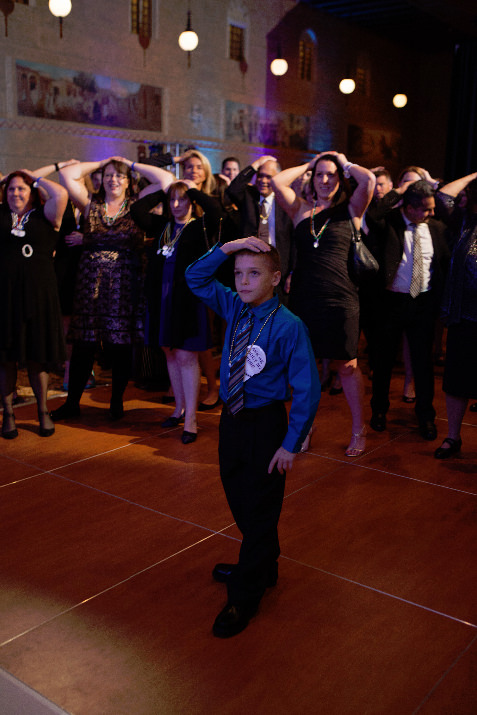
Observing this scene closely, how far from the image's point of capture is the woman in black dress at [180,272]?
4.70 meters

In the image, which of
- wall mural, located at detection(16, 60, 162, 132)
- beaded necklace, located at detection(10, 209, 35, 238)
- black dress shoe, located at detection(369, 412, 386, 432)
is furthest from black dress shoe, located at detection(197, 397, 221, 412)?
wall mural, located at detection(16, 60, 162, 132)

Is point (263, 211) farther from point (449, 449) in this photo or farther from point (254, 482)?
point (254, 482)

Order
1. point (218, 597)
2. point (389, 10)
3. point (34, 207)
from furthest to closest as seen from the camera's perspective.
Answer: point (389, 10) < point (34, 207) < point (218, 597)

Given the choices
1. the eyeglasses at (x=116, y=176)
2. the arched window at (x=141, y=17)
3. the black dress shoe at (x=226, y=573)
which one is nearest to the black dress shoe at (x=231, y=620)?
the black dress shoe at (x=226, y=573)

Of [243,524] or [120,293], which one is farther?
[120,293]

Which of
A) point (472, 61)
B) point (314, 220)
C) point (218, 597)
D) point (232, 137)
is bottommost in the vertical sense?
point (218, 597)

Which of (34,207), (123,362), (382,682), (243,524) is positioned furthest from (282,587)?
(34,207)

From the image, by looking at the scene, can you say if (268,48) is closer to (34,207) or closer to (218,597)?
(34,207)

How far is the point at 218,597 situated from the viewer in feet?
9.07

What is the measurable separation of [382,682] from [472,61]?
13.0 meters

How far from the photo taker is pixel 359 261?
4125 mm

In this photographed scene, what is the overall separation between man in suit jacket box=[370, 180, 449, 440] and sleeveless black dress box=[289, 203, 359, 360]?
0.72m

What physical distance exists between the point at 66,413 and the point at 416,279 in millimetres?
2864

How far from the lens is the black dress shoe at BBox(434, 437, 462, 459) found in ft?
14.7
